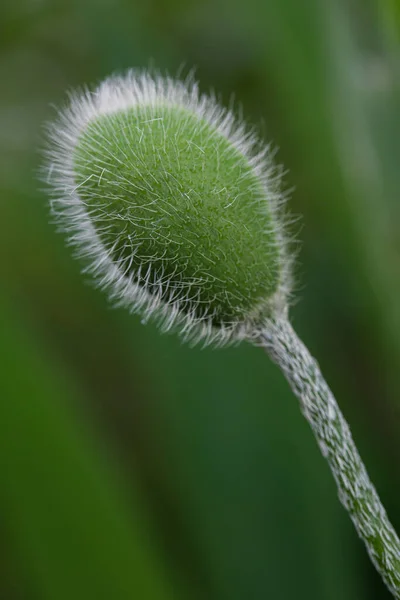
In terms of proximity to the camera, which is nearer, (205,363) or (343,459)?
(343,459)

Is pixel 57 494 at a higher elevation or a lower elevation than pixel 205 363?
lower

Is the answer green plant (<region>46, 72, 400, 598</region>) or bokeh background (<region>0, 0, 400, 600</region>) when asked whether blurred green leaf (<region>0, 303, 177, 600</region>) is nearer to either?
bokeh background (<region>0, 0, 400, 600</region>)

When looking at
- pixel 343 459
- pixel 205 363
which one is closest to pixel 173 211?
pixel 343 459

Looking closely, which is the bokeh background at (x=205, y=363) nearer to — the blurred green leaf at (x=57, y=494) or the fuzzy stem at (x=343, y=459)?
the blurred green leaf at (x=57, y=494)

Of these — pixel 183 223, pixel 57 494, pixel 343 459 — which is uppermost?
pixel 183 223

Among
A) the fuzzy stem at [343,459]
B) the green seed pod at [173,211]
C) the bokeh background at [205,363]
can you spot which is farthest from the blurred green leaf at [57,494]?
the fuzzy stem at [343,459]

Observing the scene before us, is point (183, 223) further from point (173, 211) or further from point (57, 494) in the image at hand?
point (57, 494)

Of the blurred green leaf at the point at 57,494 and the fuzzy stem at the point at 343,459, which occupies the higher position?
the fuzzy stem at the point at 343,459
